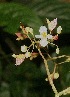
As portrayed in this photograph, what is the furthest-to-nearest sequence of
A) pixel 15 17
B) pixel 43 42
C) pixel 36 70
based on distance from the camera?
pixel 36 70 < pixel 15 17 < pixel 43 42

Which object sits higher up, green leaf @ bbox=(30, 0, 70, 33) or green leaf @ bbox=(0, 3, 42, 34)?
green leaf @ bbox=(30, 0, 70, 33)

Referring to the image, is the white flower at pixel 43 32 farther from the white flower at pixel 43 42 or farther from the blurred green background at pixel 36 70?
the blurred green background at pixel 36 70

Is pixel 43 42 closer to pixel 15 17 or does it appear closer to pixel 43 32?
pixel 43 32

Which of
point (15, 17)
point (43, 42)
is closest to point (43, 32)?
point (43, 42)

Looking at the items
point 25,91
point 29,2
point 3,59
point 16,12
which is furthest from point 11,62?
point 16,12

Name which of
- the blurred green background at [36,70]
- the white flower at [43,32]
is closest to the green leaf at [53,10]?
the blurred green background at [36,70]

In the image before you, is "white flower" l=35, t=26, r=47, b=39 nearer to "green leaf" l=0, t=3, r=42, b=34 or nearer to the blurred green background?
"green leaf" l=0, t=3, r=42, b=34

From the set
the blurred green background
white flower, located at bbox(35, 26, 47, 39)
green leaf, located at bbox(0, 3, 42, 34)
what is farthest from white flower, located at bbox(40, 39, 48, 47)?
the blurred green background
